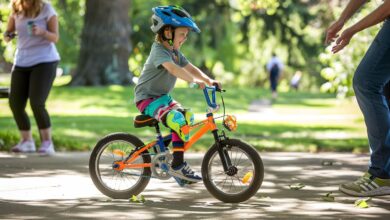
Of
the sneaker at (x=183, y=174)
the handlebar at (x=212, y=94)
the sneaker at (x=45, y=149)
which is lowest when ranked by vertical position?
the sneaker at (x=45, y=149)

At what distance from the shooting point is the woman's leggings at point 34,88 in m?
10.3

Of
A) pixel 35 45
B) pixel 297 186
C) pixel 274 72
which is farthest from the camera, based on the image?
pixel 274 72

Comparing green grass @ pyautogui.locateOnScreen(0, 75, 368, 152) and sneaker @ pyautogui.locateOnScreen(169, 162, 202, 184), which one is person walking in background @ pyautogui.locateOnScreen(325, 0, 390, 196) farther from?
green grass @ pyautogui.locateOnScreen(0, 75, 368, 152)

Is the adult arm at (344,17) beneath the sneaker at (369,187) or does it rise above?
above

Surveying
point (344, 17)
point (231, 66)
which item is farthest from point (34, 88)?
point (231, 66)

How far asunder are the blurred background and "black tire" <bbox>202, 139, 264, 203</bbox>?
42.8 inches

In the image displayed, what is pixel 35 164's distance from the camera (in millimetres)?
9578

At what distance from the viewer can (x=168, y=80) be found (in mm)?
7352

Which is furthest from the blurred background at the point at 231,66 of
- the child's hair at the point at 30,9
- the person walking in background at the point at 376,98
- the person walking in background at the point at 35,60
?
the person walking in background at the point at 376,98

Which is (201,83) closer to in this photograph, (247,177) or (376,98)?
(247,177)

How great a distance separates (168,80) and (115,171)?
0.82m

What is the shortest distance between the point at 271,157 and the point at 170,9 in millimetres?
3986

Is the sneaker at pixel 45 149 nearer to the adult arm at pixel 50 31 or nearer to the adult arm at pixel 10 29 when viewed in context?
the adult arm at pixel 50 31

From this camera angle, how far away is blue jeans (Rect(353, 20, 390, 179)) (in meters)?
7.07
